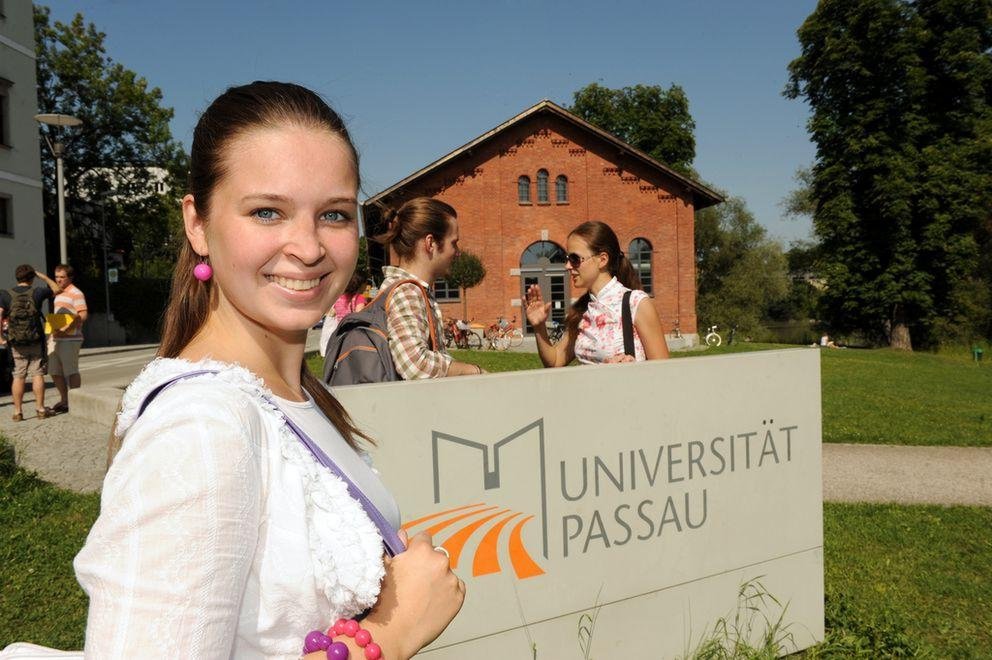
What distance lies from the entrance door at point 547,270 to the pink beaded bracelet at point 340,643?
31457 millimetres

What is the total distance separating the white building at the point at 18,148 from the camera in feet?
71.9

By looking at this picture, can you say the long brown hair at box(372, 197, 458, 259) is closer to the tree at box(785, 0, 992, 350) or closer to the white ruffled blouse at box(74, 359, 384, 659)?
the white ruffled blouse at box(74, 359, 384, 659)

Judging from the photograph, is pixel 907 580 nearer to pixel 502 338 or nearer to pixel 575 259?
pixel 575 259

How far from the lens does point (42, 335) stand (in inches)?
377

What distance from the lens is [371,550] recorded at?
3.43ft

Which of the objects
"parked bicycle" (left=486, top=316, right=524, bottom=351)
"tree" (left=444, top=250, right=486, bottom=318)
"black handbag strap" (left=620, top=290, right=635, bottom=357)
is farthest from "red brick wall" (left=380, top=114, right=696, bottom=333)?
"black handbag strap" (left=620, top=290, right=635, bottom=357)

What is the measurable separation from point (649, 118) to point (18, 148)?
3915 centimetres

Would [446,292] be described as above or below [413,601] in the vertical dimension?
above

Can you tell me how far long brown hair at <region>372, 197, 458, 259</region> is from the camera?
3572 millimetres

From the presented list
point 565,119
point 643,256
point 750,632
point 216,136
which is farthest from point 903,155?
point 216,136

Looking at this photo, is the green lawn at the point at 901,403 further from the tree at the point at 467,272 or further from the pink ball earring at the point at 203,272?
the tree at the point at 467,272

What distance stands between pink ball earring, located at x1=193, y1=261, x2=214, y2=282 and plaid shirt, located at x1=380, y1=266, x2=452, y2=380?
77.4 inches

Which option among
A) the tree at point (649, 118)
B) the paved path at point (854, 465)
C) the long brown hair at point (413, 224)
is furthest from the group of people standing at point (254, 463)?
the tree at point (649, 118)

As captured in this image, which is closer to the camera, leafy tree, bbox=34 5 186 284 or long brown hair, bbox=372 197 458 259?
long brown hair, bbox=372 197 458 259
